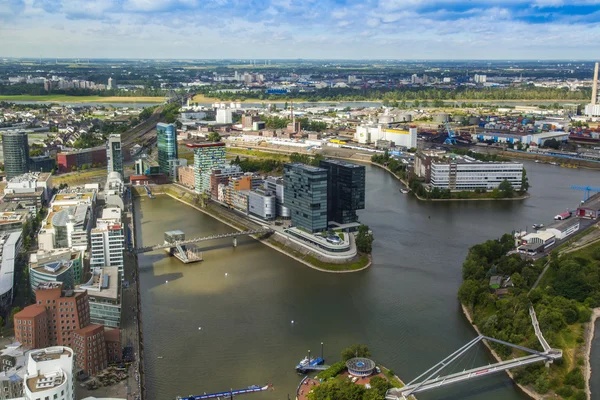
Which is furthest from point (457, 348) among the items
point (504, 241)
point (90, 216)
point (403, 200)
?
point (403, 200)

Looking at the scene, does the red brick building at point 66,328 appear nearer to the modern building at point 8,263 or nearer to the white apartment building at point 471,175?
the modern building at point 8,263

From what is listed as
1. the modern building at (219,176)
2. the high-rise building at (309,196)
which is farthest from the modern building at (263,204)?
the modern building at (219,176)

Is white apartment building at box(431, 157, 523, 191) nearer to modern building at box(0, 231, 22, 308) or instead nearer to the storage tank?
modern building at box(0, 231, 22, 308)

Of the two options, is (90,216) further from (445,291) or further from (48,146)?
(48,146)

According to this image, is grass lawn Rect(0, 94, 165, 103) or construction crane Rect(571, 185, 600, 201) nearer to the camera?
construction crane Rect(571, 185, 600, 201)

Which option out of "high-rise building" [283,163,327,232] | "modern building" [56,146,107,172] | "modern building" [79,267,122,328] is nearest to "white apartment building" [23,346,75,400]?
"modern building" [79,267,122,328]

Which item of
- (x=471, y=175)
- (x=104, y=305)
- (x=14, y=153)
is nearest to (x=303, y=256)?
(x=104, y=305)

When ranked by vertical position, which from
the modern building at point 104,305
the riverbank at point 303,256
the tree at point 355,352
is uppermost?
the modern building at point 104,305
